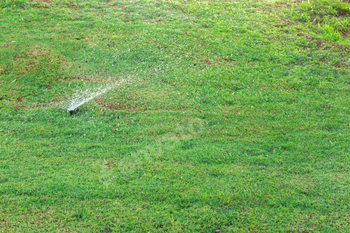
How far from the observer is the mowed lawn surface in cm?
548

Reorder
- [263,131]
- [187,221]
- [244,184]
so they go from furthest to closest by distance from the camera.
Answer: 1. [263,131]
2. [244,184]
3. [187,221]

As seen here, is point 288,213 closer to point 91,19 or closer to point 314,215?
point 314,215

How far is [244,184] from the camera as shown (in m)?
5.93

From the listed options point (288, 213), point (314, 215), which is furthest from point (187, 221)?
point (314, 215)

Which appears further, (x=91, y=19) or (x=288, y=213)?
(x=91, y=19)

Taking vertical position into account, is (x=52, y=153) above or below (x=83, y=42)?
below

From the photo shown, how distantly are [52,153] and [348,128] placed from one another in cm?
697

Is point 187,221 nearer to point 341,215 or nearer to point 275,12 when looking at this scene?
point 341,215

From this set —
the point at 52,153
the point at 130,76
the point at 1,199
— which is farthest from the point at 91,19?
the point at 1,199

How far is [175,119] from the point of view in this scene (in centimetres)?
753

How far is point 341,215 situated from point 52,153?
19.2ft

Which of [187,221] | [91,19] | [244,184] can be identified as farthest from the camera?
[91,19]

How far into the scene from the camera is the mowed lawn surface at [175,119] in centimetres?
548

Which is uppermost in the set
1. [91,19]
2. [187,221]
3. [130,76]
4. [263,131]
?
[91,19]
